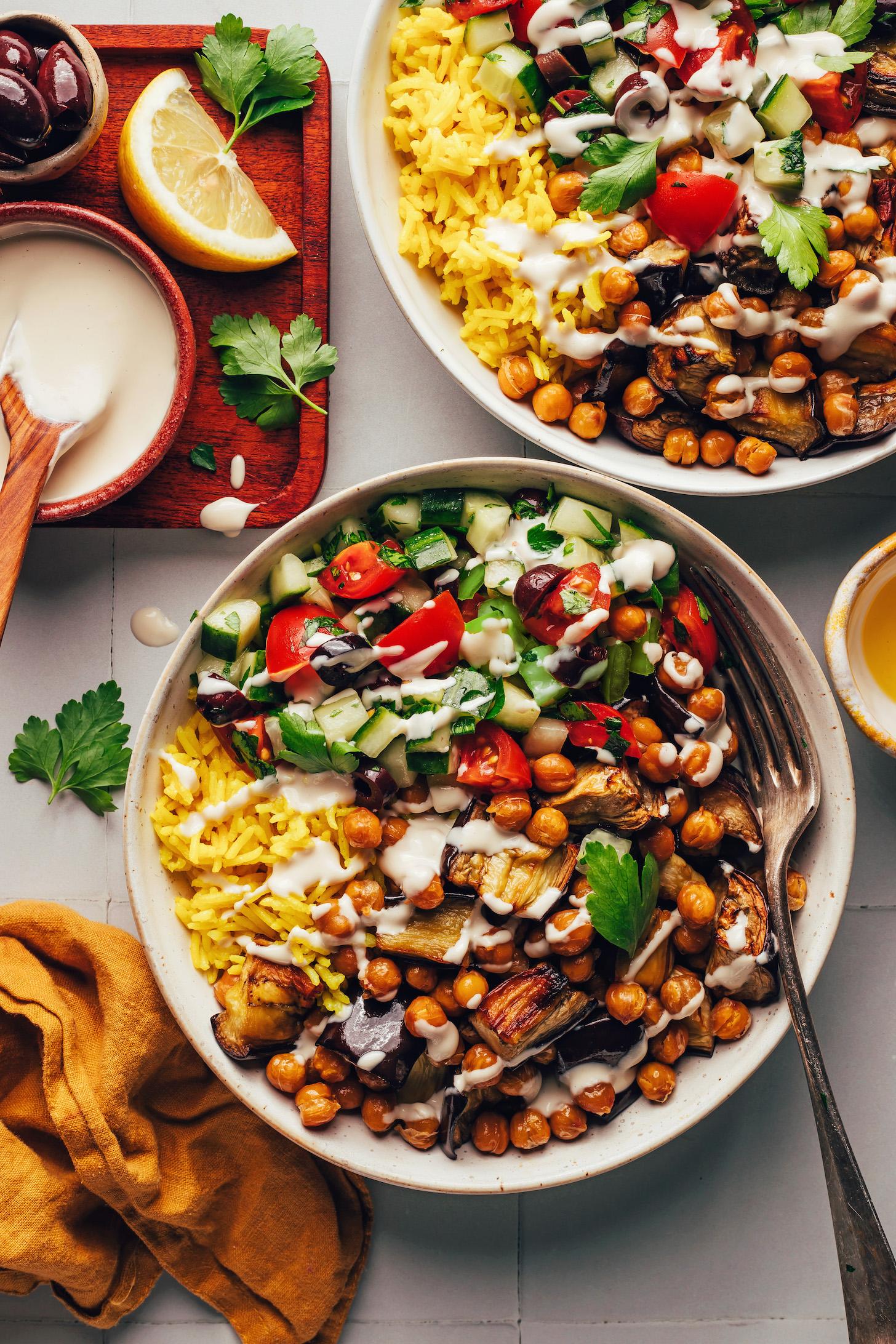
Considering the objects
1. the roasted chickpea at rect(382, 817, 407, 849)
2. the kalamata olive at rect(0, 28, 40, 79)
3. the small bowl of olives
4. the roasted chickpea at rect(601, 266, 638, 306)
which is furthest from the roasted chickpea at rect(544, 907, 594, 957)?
the kalamata olive at rect(0, 28, 40, 79)

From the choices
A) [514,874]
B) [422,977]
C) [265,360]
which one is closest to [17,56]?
[265,360]

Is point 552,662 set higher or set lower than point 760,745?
higher

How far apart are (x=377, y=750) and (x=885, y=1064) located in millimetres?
1559

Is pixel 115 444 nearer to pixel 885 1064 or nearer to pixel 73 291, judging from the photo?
pixel 73 291

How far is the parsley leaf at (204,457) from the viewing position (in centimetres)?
224

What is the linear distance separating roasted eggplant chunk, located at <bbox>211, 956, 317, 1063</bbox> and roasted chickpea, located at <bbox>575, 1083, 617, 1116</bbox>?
571 millimetres

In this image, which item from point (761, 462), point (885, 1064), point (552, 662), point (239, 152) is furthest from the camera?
point (885, 1064)

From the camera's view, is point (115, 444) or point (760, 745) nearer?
point (760, 745)

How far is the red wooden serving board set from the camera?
2207 mm

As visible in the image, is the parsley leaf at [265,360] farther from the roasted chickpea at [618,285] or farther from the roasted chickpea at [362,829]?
the roasted chickpea at [362,829]

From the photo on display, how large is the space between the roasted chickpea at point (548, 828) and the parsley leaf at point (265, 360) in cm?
107

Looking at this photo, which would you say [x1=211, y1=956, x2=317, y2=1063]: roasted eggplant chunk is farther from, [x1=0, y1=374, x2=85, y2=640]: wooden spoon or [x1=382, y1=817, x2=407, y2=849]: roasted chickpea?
[x1=0, y1=374, x2=85, y2=640]: wooden spoon

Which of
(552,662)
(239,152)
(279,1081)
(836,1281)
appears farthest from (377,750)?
(836,1281)

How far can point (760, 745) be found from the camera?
1979 millimetres
